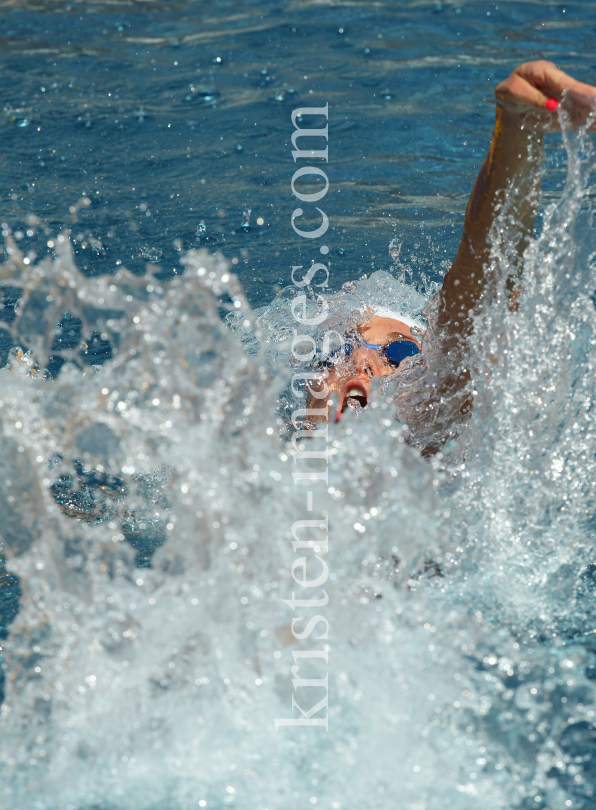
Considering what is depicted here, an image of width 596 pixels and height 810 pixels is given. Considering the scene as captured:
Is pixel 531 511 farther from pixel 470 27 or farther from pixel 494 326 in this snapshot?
pixel 470 27

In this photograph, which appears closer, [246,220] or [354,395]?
[354,395]

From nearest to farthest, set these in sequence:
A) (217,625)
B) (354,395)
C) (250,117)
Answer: (217,625), (354,395), (250,117)

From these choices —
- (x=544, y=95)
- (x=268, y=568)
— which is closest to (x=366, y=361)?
(x=544, y=95)

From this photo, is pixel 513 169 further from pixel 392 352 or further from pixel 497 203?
pixel 392 352

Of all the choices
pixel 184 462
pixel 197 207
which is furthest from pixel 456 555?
pixel 197 207

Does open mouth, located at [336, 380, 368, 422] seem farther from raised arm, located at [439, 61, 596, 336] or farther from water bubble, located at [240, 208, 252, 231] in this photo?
water bubble, located at [240, 208, 252, 231]

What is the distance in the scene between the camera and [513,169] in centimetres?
205

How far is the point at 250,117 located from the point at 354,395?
9.21ft

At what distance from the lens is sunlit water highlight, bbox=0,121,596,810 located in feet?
4.87

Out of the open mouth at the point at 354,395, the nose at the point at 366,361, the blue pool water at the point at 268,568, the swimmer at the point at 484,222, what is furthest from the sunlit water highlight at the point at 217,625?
the nose at the point at 366,361

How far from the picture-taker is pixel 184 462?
152 centimetres

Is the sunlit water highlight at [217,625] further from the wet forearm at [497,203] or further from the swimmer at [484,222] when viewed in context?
the wet forearm at [497,203]

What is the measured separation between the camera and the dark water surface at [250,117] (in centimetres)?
372

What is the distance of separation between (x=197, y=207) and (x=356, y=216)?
0.73m
